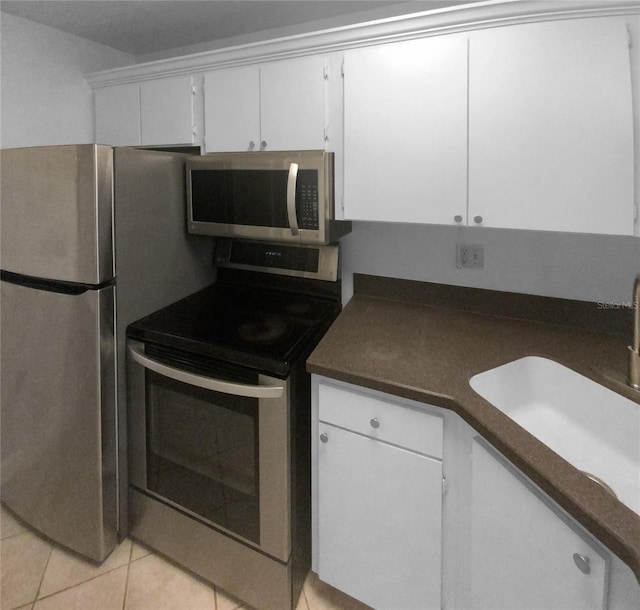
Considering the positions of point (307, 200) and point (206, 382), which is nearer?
point (206, 382)

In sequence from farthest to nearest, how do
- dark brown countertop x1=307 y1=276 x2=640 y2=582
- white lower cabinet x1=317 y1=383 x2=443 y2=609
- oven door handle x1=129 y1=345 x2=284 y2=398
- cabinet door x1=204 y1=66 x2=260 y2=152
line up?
cabinet door x1=204 y1=66 x2=260 y2=152, oven door handle x1=129 y1=345 x2=284 y2=398, white lower cabinet x1=317 y1=383 x2=443 y2=609, dark brown countertop x1=307 y1=276 x2=640 y2=582

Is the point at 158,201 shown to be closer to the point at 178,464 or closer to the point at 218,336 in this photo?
the point at 218,336

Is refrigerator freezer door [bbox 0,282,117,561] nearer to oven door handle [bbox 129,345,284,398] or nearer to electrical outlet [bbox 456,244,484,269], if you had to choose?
oven door handle [bbox 129,345,284,398]

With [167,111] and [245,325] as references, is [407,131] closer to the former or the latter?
[245,325]

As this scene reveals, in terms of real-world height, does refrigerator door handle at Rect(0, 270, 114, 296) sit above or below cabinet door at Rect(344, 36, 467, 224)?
below

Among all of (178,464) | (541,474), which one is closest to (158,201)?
(178,464)

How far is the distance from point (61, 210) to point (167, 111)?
0.73 metres

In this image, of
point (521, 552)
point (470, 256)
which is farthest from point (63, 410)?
point (470, 256)

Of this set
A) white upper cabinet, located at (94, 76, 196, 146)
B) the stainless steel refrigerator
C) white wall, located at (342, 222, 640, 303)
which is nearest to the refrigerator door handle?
the stainless steel refrigerator

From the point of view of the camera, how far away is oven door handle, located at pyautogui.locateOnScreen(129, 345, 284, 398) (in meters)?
1.28

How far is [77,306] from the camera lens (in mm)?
1474

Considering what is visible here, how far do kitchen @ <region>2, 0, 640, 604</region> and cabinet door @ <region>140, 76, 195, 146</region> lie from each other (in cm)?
49

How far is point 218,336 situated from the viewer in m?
1.47

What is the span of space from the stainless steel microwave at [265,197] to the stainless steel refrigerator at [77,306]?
11 cm
